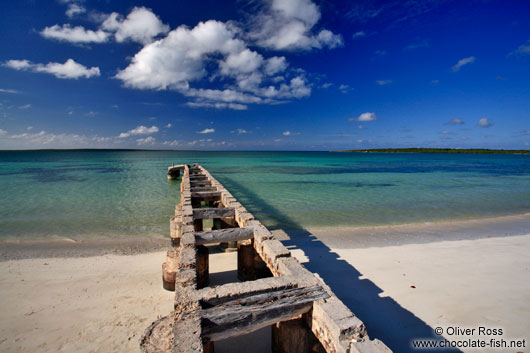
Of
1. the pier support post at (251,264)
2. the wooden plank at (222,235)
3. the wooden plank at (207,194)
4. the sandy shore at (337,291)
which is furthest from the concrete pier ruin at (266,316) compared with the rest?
the wooden plank at (207,194)

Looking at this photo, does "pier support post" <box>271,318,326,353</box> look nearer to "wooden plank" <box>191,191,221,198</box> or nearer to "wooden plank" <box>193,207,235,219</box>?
"wooden plank" <box>193,207,235,219</box>

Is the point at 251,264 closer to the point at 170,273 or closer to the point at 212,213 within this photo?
the point at 170,273

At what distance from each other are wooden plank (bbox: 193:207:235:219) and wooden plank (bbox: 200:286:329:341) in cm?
397

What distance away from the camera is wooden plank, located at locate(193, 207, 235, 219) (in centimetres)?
654

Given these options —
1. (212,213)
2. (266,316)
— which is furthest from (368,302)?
(212,213)

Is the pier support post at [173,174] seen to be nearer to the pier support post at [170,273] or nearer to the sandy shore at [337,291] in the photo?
the sandy shore at [337,291]

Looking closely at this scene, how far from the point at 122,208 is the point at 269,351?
11698 mm

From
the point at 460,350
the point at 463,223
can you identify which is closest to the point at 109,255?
the point at 460,350

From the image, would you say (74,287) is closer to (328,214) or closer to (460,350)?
(460,350)

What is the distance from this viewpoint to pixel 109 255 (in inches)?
275

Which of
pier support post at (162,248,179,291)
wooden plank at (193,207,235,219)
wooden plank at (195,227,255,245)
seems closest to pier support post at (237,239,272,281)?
wooden plank at (195,227,255,245)

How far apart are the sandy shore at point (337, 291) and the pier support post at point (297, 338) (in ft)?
2.40

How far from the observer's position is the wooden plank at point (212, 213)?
654cm

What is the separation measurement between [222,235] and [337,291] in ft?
8.33
